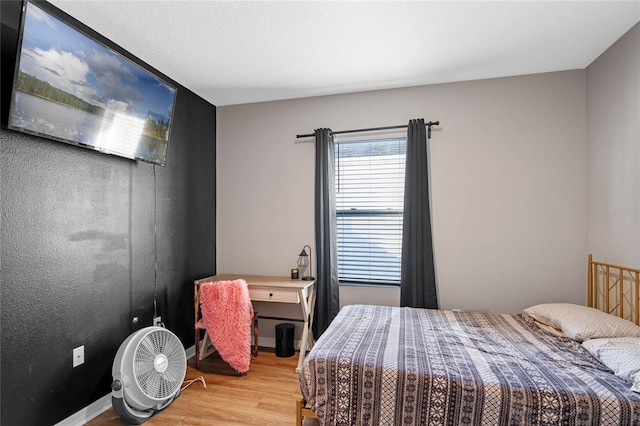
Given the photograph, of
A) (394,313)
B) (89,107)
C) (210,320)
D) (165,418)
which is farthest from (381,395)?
(89,107)

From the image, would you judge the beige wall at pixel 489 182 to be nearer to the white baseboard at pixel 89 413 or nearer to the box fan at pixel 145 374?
the box fan at pixel 145 374

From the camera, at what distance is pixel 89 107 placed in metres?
2.03

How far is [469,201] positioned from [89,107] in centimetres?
300

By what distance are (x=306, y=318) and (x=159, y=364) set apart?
1.27 m

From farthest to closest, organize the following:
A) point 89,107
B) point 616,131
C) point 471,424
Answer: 1. point 616,131
2. point 89,107
3. point 471,424

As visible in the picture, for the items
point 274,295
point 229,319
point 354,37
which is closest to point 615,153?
point 354,37

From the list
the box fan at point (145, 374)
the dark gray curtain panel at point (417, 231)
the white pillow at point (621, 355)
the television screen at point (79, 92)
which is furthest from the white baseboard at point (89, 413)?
the white pillow at point (621, 355)

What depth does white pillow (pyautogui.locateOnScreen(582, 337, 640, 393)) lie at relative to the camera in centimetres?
156

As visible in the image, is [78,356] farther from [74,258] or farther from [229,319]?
[229,319]

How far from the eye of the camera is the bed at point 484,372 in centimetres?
152

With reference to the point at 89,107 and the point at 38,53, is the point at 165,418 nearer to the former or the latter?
the point at 89,107

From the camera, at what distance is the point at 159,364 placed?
2283 millimetres

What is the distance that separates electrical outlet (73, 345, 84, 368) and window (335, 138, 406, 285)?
7.15ft

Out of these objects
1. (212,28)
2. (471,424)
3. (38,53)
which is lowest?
(471,424)
